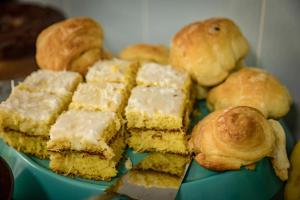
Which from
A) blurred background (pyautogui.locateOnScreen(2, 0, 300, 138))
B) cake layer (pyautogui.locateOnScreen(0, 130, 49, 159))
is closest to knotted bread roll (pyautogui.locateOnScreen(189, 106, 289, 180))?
blurred background (pyautogui.locateOnScreen(2, 0, 300, 138))

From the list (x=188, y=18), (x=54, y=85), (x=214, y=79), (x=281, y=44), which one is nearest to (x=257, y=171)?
(x=214, y=79)

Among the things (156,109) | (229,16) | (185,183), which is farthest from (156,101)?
(229,16)

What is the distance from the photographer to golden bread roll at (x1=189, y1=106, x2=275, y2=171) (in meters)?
1.00

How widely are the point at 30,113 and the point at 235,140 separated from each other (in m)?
0.54

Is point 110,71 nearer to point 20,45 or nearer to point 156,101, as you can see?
point 156,101

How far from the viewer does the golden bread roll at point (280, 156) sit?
3.58ft

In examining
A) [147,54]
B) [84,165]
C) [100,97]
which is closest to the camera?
[84,165]

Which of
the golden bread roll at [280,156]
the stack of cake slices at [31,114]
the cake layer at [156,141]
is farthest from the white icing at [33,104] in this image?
the golden bread roll at [280,156]

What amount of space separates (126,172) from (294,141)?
0.52 metres

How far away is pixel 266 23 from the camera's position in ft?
4.54

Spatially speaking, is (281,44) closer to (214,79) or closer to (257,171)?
(214,79)

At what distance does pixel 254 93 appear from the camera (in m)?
1.18

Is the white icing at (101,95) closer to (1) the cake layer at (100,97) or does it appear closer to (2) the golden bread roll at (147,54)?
(1) the cake layer at (100,97)

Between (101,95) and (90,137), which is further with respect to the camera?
(101,95)
